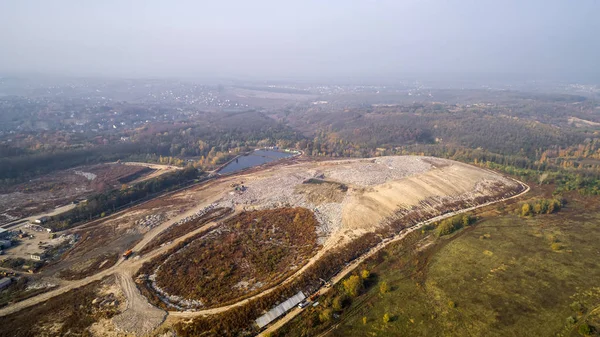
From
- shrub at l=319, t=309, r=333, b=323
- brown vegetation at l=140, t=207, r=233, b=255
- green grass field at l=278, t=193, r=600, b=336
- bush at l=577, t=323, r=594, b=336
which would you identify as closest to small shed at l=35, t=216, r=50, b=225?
brown vegetation at l=140, t=207, r=233, b=255

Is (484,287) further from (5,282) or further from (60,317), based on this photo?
(5,282)

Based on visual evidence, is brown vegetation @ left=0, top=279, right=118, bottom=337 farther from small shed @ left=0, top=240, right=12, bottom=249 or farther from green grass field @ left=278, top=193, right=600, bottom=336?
green grass field @ left=278, top=193, right=600, bottom=336

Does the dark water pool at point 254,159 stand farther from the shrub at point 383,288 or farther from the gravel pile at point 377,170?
the shrub at point 383,288

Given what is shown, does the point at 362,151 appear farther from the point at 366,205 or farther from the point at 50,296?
the point at 50,296

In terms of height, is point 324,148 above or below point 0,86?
below

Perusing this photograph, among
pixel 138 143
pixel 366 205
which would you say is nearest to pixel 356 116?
pixel 138 143

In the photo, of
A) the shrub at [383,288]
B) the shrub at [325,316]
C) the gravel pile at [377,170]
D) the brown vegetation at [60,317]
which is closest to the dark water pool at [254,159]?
the gravel pile at [377,170]

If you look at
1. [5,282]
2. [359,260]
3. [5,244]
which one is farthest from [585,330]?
[5,244]

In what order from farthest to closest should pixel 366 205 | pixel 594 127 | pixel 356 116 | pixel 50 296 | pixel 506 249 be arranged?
pixel 356 116 < pixel 594 127 < pixel 366 205 < pixel 506 249 < pixel 50 296
